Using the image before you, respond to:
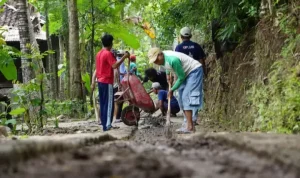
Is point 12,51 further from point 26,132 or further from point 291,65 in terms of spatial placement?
point 291,65

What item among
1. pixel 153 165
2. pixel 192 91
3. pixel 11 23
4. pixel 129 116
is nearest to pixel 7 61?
pixel 129 116

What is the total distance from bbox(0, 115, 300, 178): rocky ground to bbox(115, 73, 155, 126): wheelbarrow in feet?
16.7

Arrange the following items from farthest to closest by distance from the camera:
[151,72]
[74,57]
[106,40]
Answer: [74,57] → [151,72] → [106,40]

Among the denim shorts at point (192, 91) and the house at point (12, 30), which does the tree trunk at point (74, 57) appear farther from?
the denim shorts at point (192, 91)

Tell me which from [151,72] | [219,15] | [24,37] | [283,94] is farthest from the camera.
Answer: [151,72]

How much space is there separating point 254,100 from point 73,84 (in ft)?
23.1

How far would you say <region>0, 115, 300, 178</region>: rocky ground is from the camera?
2.18 metres

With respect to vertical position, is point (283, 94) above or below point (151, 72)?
below

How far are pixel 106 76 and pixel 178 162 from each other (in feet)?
16.6

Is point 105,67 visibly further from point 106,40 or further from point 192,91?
point 192,91

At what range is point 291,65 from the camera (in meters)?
5.77

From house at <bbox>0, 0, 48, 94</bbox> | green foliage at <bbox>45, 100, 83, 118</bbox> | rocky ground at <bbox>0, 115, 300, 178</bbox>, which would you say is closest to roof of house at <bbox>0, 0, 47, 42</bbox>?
house at <bbox>0, 0, 48, 94</bbox>

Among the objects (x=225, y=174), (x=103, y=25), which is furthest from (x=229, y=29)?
(x=103, y=25)

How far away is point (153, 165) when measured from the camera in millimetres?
2381
